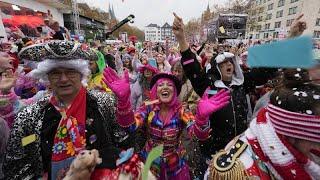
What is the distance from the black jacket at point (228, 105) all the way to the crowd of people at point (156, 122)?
1cm

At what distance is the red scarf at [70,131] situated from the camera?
195cm

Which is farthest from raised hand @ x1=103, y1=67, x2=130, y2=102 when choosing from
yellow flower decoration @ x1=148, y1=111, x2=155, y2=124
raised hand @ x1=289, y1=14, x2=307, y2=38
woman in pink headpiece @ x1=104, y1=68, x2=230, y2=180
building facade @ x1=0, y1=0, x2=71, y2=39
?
building facade @ x1=0, y1=0, x2=71, y2=39

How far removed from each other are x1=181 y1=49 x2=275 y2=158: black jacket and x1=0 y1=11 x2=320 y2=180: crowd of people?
1cm

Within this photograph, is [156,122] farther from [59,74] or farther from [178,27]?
[59,74]

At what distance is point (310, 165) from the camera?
121cm

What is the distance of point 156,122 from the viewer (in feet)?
10.1

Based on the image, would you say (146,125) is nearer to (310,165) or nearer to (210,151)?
(210,151)

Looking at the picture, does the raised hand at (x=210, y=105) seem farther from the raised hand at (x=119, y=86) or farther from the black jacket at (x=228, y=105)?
the raised hand at (x=119, y=86)

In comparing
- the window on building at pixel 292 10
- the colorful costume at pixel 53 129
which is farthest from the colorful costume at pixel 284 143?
the window on building at pixel 292 10

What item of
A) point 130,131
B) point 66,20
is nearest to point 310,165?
point 130,131

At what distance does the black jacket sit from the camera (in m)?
2.97

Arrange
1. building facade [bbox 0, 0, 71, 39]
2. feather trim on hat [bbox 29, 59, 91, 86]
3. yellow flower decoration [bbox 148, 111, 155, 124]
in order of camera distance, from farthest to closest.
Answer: building facade [bbox 0, 0, 71, 39] → yellow flower decoration [bbox 148, 111, 155, 124] → feather trim on hat [bbox 29, 59, 91, 86]

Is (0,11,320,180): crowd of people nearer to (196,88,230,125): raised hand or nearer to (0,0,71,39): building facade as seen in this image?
(196,88,230,125): raised hand

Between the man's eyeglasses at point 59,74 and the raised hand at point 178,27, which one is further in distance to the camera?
the raised hand at point 178,27
